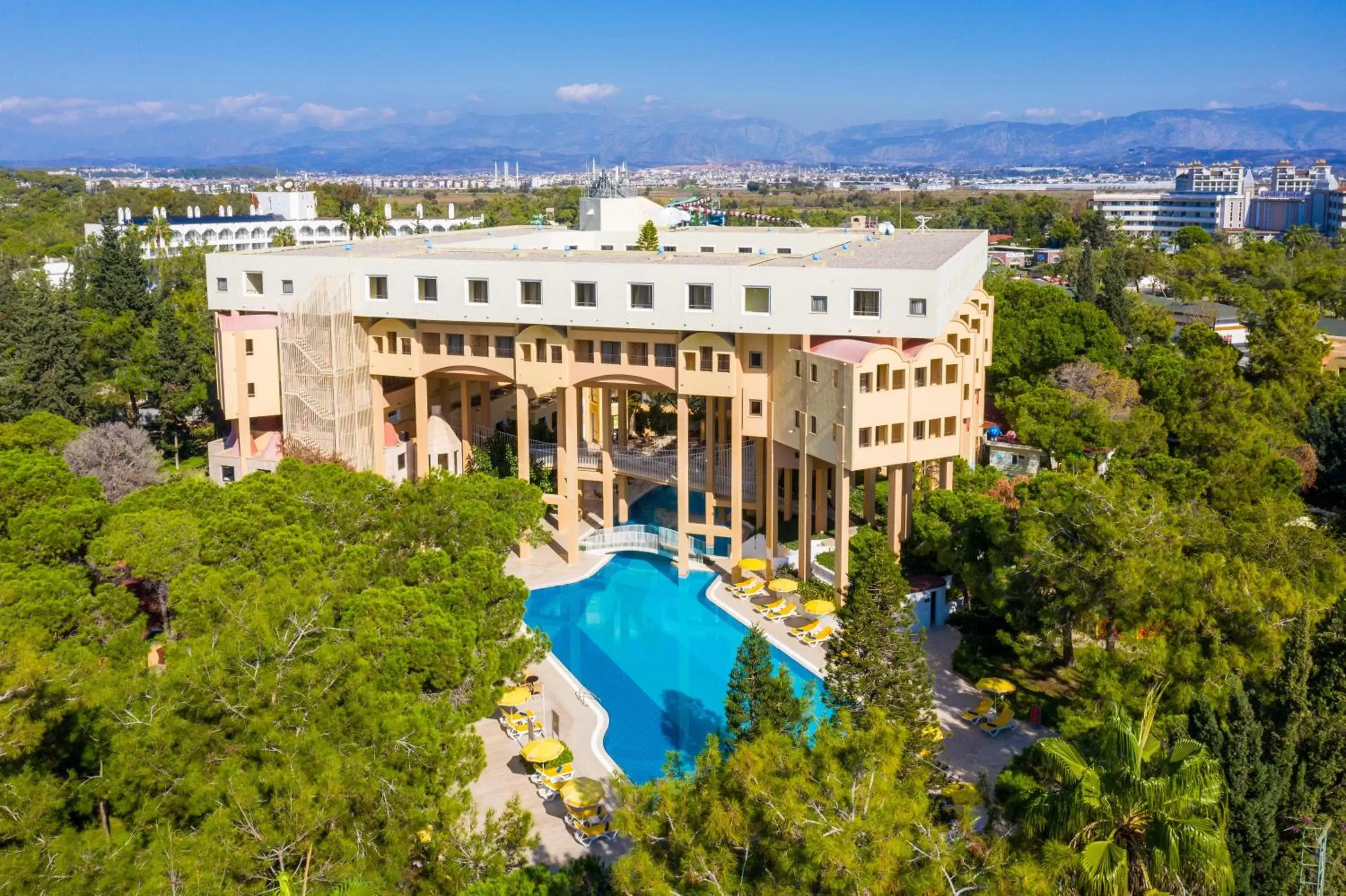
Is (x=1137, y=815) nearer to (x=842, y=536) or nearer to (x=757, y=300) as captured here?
(x=842, y=536)

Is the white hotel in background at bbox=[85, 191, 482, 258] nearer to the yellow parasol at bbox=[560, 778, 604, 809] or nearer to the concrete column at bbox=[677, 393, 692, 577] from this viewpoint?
the concrete column at bbox=[677, 393, 692, 577]

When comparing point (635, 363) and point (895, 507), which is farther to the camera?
point (635, 363)

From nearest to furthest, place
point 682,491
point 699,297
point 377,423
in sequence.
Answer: point 699,297, point 682,491, point 377,423

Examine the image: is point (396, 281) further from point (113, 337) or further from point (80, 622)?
point (113, 337)

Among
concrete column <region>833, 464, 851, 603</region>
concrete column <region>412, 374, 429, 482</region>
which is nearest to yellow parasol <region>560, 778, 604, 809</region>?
concrete column <region>833, 464, 851, 603</region>

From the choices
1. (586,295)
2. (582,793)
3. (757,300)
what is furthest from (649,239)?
(582,793)

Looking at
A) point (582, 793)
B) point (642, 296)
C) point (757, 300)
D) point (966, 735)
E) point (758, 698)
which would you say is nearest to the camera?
point (582, 793)

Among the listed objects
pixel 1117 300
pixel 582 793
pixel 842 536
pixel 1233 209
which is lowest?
pixel 582 793

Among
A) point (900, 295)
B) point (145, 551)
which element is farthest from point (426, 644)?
point (900, 295)
